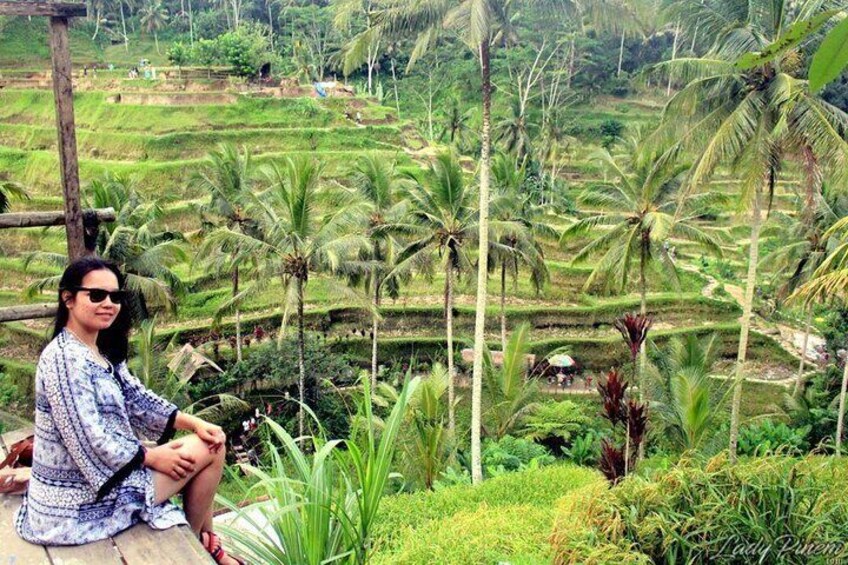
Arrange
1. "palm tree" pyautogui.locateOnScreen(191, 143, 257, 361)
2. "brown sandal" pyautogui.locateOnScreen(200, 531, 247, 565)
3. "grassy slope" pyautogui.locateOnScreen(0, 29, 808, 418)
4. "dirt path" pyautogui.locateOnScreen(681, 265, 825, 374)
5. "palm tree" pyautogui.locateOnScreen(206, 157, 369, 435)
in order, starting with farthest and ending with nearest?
1. "dirt path" pyautogui.locateOnScreen(681, 265, 825, 374)
2. "grassy slope" pyautogui.locateOnScreen(0, 29, 808, 418)
3. "palm tree" pyautogui.locateOnScreen(191, 143, 257, 361)
4. "palm tree" pyautogui.locateOnScreen(206, 157, 369, 435)
5. "brown sandal" pyautogui.locateOnScreen(200, 531, 247, 565)

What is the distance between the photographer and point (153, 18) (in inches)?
1853

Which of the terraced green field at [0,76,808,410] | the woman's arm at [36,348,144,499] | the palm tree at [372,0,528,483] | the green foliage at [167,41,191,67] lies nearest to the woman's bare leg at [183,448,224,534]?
the woman's arm at [36,348,144,499]

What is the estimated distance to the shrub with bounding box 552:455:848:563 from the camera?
3.03m

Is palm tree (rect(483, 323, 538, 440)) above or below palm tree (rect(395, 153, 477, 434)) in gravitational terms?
below

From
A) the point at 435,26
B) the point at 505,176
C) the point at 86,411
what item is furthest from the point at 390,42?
the point at 86,411

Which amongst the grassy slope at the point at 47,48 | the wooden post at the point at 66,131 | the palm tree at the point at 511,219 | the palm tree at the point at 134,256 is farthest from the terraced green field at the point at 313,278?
the wooden post at the point at 66,131

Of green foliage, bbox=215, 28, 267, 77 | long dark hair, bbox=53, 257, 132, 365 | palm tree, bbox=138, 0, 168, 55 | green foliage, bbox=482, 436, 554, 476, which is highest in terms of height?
palm tree, bbox=138, 0, 168, 55

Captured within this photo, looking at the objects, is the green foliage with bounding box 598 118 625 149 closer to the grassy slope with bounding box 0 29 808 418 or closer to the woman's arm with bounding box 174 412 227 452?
the grassy slope with bounding box 0 29 808 418

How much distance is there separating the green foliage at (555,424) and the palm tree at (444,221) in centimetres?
188

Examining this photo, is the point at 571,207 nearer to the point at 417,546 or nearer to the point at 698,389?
the point at 698,389

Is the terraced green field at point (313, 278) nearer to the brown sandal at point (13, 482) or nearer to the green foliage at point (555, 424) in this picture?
the green foliage at point (555, 424)

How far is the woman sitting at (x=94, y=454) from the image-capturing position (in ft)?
7.75

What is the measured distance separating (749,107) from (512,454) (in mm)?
6627

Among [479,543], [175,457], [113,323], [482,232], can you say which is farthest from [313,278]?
[175,457]
